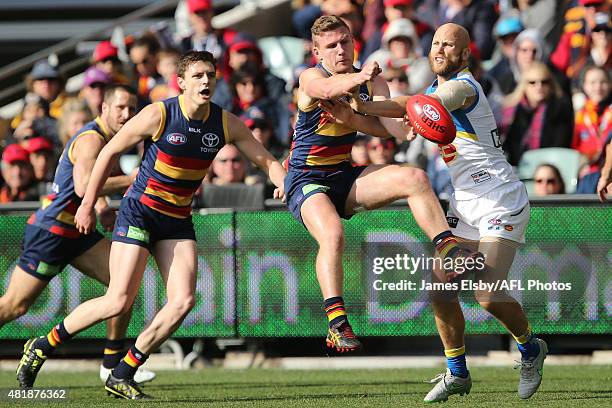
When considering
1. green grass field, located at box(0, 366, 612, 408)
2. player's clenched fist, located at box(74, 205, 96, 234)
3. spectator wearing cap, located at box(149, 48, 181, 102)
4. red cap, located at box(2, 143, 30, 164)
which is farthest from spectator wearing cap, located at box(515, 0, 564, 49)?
player's clenched fist, located at box(74, 205, 96, 234)

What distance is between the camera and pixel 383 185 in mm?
8656

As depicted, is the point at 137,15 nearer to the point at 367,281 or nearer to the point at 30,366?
the point at 367,281

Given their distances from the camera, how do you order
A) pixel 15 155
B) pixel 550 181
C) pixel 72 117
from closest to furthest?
pixel 550 181 < pixel 15 155 < pixel 72 117

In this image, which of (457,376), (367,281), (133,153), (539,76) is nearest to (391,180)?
(457,376)

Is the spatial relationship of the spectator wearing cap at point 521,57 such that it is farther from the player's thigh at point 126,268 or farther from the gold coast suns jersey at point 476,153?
the player's thigh at point 126,268

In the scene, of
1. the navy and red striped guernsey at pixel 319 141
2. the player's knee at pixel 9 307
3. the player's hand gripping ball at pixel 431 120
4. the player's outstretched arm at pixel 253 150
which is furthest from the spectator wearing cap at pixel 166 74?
the player's hand gripping ball at pixel 431 120

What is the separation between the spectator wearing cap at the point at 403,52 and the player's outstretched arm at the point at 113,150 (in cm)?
483

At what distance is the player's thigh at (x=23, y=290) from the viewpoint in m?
10.1

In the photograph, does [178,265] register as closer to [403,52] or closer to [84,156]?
[84,156]

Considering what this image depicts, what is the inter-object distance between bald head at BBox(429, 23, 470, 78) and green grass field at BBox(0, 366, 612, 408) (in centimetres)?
223

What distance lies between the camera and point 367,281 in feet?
36.8

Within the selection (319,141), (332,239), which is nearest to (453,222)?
(332,239)

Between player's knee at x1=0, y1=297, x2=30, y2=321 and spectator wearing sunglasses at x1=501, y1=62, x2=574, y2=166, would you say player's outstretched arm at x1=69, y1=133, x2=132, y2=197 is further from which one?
spectator wearing sunglasses at x1=501, y1=62, x2=574, y2=166

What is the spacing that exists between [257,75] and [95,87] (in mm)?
1800
